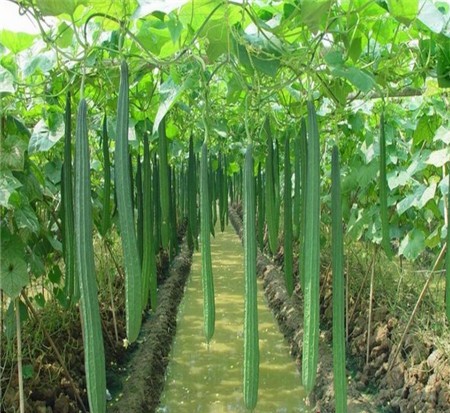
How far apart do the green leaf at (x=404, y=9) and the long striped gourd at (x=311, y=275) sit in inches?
22.7

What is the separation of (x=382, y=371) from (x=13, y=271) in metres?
3.16

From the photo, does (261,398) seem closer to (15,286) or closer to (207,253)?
(15,286)

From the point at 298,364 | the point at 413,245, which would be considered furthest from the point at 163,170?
the point at 298,364

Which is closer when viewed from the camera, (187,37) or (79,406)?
(187,37)

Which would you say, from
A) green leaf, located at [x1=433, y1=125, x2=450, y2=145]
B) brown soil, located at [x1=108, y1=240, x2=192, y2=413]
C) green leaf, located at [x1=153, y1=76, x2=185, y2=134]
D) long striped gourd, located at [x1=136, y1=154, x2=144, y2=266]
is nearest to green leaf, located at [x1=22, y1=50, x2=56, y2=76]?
green leaf, located at [x1=153, y1=76, x2=185, y2=134]

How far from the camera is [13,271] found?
2.62m

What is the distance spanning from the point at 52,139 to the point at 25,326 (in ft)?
5.99

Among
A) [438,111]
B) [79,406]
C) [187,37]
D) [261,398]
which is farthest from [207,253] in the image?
[261,398]

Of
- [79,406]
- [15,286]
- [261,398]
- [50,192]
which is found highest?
[50,192]

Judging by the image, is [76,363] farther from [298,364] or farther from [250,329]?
[250,329]

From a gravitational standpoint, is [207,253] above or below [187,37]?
below

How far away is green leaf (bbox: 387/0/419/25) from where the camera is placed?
1826mm

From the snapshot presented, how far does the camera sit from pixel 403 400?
154 inches

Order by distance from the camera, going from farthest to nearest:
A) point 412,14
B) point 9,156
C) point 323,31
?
point 9,156 → point 323,31 → point 412,14
